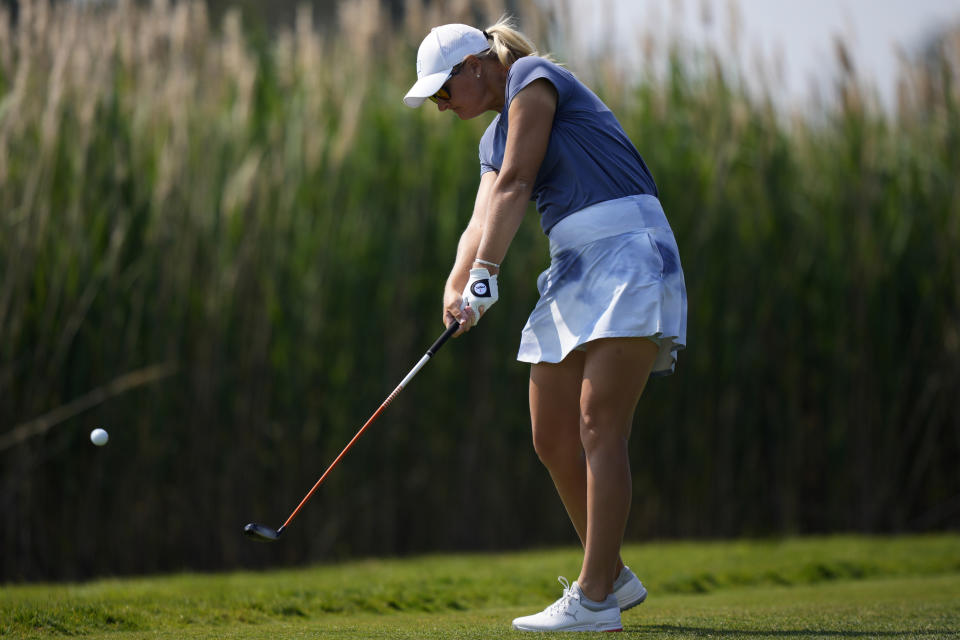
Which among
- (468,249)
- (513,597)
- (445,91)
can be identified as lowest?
(513,597)

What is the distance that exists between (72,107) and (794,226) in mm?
3735

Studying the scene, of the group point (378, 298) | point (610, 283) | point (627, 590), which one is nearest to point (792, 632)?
point (627, 590)

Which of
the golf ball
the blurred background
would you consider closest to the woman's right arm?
the golf ball

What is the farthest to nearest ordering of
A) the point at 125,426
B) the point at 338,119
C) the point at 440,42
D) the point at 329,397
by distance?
the point at 338,119
the point at 329,397
the point at 125,426
the point at 440,42

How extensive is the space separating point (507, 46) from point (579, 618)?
1551 mm

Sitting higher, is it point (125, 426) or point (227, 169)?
point (227, 169)

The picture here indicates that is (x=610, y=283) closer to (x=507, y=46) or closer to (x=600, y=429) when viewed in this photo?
(x=600, y=429)

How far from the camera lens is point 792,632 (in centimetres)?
303

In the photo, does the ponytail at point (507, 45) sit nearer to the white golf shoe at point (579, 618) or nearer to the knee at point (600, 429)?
the knee at point (600, 429)

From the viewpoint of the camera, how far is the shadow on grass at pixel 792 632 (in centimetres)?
293

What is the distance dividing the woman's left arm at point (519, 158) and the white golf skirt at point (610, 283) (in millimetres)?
176

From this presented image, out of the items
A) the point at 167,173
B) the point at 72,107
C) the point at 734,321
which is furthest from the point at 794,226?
the point at 72,107

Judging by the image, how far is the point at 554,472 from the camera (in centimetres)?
329

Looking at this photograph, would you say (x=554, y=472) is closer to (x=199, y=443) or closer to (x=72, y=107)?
(x=199, y=443)
